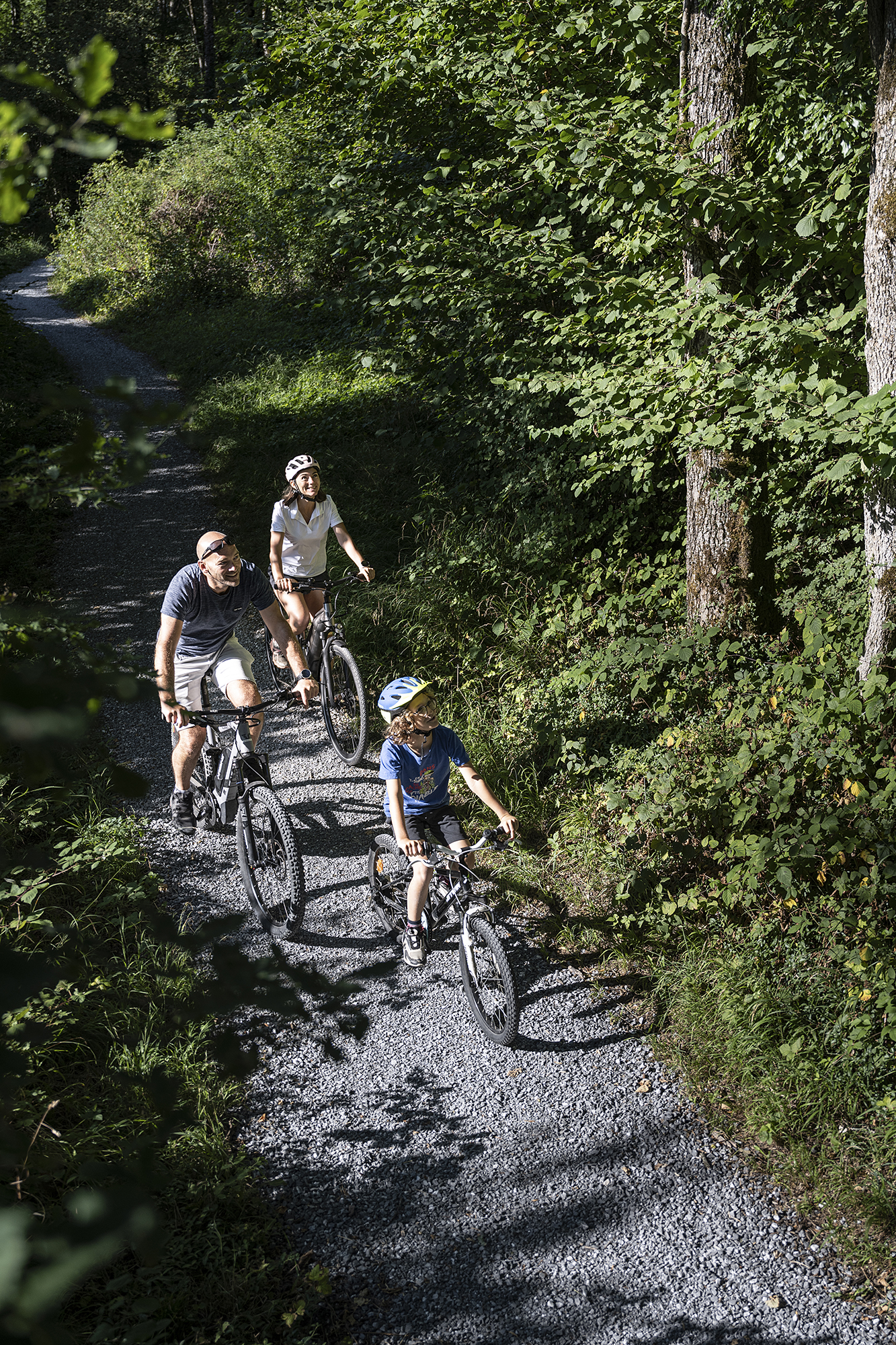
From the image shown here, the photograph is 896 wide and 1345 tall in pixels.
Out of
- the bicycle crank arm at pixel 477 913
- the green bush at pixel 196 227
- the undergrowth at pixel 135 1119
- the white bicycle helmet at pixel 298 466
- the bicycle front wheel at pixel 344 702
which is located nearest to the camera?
the undergrowth at pixel 135 1119

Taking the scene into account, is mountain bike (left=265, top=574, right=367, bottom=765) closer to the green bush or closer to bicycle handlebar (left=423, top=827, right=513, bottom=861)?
bicycle handlebar (left=423, top=827, right=513, bottom=861)

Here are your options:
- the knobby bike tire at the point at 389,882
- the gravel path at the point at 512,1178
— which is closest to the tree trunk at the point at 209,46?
the knobby bike tire at the point at 389,882

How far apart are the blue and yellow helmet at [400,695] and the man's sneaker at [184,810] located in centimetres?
201

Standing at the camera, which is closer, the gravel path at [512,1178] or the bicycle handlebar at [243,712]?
the gravel path at [512,1178]

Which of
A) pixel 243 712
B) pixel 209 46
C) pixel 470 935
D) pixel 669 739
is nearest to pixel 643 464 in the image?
pixel 669 739

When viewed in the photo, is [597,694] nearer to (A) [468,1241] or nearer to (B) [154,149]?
(A) [468,1241]

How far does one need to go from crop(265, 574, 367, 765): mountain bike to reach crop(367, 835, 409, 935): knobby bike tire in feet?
5.63

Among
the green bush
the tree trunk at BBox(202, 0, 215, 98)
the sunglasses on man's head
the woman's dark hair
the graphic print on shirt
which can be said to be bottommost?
the graphic print on shirt

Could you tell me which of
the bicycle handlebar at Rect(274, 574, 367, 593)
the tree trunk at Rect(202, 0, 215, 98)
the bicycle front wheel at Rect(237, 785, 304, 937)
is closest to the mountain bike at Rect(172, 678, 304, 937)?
the bicycle front wheel at Rect(237, 785, 304, 937)

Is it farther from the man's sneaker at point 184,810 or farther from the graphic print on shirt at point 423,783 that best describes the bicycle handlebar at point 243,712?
the graphic print on shirt at point 423,783

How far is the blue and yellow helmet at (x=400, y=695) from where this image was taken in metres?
4.68

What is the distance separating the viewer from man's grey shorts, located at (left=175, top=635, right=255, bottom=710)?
18.5ft

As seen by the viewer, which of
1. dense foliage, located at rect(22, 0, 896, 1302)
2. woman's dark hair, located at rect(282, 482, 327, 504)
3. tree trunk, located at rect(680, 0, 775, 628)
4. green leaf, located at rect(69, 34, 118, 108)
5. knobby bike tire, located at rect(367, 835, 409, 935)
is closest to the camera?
green leaf, located at rect(69, 34, 118, 108)

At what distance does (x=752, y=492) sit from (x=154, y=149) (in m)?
32.6
